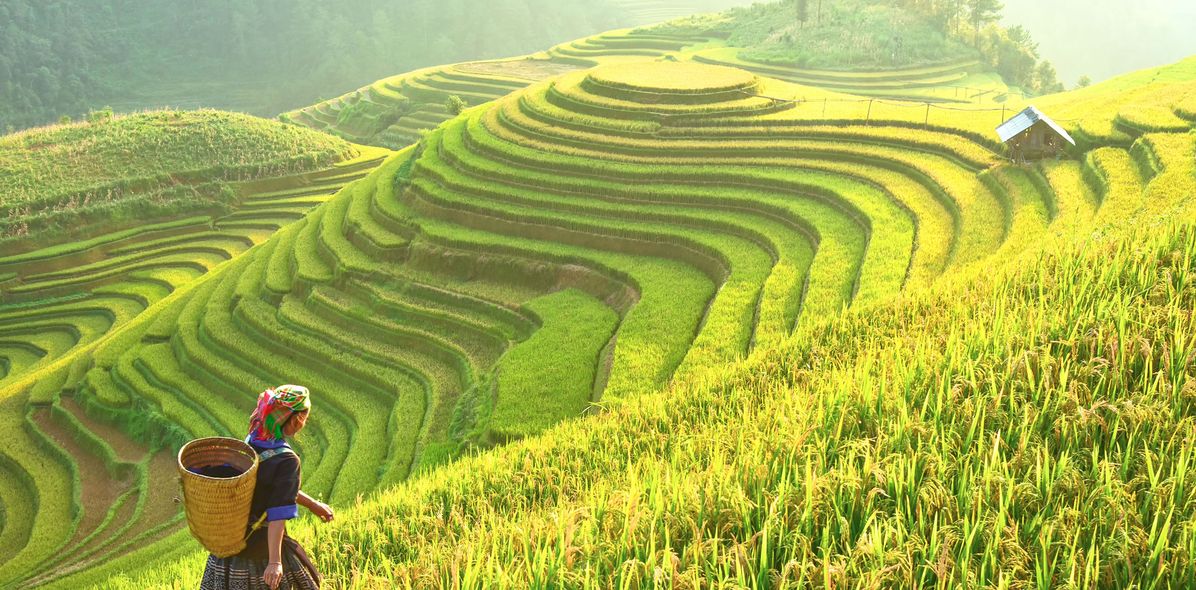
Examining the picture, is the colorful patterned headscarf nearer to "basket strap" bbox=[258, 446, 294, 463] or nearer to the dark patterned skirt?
"basket strap" bbox=[258, 446, 294, 463]

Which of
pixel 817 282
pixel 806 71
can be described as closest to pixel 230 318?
pixel 817 282

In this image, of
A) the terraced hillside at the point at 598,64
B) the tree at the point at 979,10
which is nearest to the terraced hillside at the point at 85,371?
the terraced hillside at the point at 598,64

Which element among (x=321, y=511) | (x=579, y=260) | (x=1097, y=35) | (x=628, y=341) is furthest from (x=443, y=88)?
(x=1097, y=35)

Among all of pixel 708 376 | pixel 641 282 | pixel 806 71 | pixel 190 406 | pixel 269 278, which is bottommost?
pixel 190 406

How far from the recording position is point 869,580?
3.66 metres

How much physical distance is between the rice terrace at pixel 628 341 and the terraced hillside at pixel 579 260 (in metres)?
0.11

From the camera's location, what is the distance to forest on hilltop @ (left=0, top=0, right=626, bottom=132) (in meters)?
83.2

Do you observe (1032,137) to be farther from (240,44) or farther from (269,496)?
(240,44)

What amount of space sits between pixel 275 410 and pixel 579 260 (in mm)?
14914

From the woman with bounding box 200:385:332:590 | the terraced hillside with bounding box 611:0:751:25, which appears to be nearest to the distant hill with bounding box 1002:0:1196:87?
the terraced hillside with bounding box 611:0:751:25

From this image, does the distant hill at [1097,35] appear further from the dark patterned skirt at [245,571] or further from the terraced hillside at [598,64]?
the dark patterned skirt at [245,571]

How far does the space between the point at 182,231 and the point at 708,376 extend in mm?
31634

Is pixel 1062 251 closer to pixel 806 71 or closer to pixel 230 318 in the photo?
pixel 230 318

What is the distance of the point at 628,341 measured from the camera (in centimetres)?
1416
